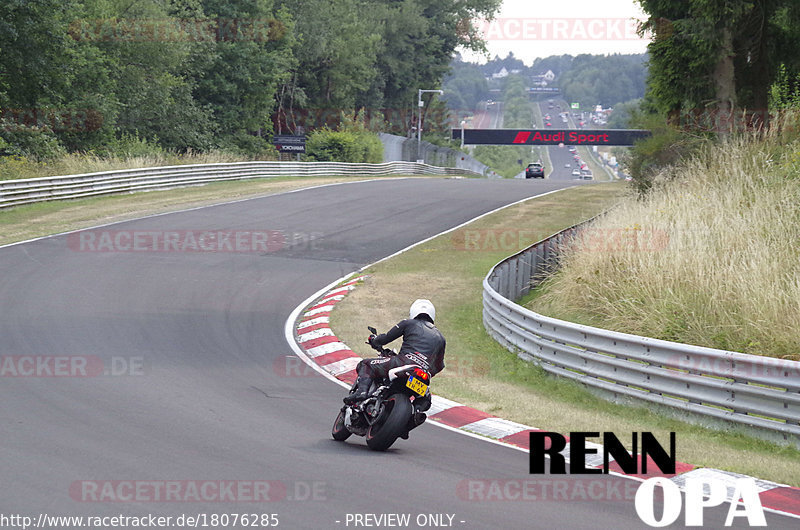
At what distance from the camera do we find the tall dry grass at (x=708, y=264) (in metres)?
11.7

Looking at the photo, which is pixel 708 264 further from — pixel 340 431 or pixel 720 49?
pixel 720 49

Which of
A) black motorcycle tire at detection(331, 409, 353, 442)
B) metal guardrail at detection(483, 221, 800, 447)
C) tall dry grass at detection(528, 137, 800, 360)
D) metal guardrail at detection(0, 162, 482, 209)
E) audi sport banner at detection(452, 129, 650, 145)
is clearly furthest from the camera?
audi sport banner at detection(452, 129, 650, 145)

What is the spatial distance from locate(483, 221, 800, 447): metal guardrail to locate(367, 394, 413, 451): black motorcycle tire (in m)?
3.78

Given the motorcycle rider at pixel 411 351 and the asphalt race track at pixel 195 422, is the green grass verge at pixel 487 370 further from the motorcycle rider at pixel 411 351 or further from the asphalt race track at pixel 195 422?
the motorcycle rider at pixel 411 351

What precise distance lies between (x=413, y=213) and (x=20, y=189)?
12098 mm

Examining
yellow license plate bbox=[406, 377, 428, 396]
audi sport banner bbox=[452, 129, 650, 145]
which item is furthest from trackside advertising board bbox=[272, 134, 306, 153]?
audi sport banner bbox=[452, 129, 650, 145]

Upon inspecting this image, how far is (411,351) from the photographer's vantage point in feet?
26.4

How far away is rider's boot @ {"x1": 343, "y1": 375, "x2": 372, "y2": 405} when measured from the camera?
26.6 feet

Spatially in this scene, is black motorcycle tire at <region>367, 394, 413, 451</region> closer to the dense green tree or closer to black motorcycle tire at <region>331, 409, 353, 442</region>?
black motorcycle tire at <region>331, 409, 353, 442</region>

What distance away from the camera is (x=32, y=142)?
115 ft

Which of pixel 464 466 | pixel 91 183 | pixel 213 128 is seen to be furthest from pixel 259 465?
pixel 213 128

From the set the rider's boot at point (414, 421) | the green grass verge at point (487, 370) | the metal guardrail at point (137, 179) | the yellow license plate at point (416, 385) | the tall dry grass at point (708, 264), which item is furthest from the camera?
the metal guardrail at point (137, 179)

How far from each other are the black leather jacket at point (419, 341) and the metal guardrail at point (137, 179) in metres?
19.3

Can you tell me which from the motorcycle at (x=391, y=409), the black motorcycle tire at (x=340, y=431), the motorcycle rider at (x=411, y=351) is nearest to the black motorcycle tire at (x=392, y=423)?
the motorcycle at (x=391, y=409)
